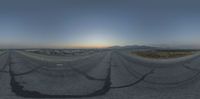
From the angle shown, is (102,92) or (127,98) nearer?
(127,98)

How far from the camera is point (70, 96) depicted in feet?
56.3

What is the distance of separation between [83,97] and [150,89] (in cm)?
575

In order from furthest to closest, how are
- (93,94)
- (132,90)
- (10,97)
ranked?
(132,90)
(93,94)
(10,97)

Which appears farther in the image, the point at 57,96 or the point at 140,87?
the point at 140,87

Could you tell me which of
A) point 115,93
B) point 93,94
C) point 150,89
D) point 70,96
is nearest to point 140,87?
point 150,89

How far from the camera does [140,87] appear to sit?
2153 cm

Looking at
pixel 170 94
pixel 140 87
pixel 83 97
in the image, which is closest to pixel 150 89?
pixel 140 87

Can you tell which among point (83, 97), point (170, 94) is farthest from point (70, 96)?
point (170, 94)

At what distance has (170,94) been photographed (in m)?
18.2

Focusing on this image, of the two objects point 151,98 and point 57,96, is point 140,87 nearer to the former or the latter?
point 151,98

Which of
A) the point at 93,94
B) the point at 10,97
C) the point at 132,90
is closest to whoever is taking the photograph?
the point at 10,97

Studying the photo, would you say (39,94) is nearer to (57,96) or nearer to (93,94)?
(57,96)

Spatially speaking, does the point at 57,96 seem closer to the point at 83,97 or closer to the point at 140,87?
the point at 83,97

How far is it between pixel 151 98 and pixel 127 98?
4.51ft
